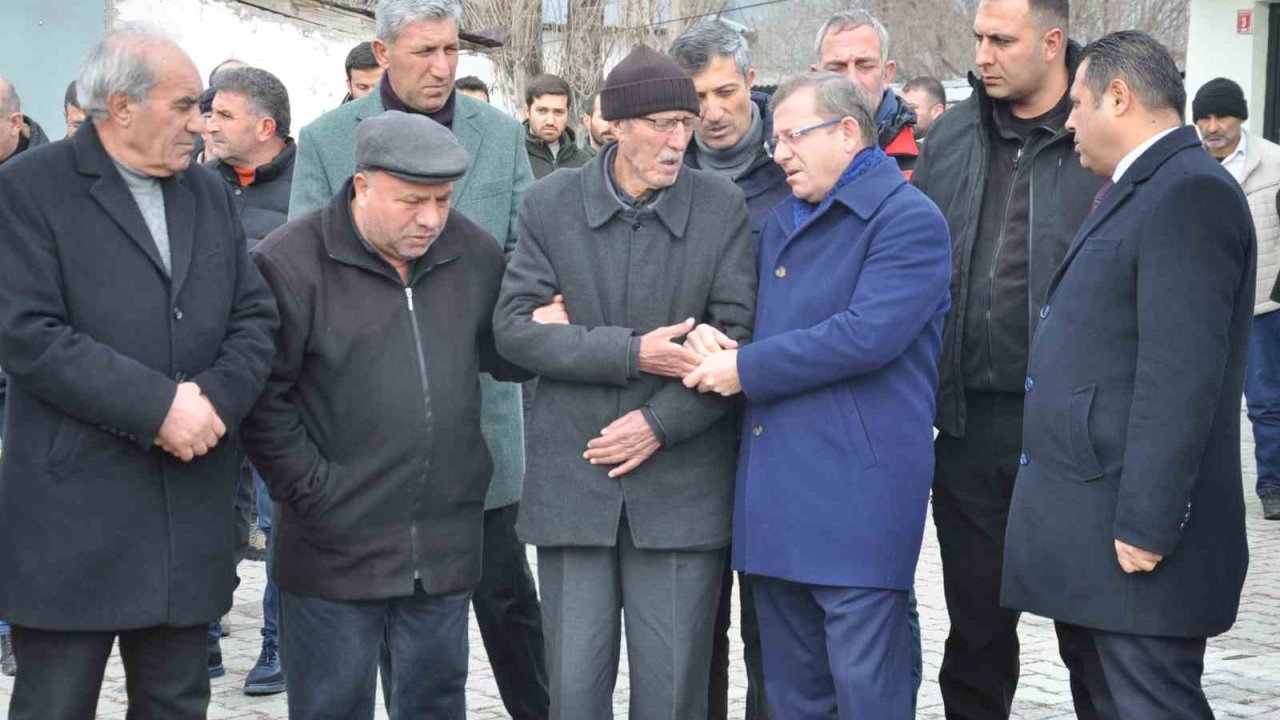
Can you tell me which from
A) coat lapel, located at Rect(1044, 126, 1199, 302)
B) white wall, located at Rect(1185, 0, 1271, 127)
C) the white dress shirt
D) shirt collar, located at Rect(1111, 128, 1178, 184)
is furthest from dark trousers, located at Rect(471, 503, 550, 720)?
white wall, located at Rect(1185, 0, 1271, 127)

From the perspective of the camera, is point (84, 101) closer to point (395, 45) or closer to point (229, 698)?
point (395, 45)

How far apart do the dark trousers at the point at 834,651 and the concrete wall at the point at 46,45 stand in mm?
11745

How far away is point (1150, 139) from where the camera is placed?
4047mm

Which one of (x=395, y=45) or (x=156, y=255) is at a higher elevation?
(x=395, y=45)

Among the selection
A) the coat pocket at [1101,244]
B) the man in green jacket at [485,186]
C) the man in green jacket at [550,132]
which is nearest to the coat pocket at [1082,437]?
the coat pocket at [1101,244]

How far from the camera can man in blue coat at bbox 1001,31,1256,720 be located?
12.5 ft

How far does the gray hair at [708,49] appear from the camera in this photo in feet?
16.2

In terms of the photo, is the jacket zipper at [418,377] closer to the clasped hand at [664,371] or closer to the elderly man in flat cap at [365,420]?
the elderly man in flat cap at [365,420]

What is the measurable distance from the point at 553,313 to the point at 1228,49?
1272 cm

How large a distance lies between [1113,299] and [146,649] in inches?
97.1

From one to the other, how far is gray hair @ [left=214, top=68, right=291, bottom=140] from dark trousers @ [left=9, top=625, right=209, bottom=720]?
112 inches

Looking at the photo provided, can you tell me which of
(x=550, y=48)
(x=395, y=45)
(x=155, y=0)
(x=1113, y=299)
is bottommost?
(x=1113, y=299)

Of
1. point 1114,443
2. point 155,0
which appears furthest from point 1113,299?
point 155,0

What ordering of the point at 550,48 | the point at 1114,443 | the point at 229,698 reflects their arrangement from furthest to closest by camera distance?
the point at 550,48 → the point at 229,698 → the point at 1114,443
